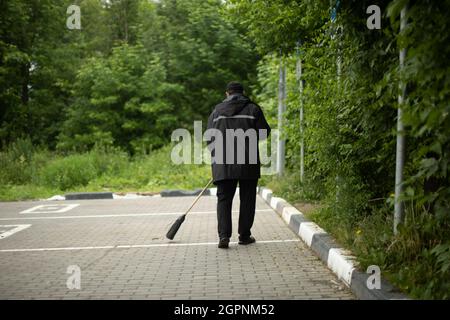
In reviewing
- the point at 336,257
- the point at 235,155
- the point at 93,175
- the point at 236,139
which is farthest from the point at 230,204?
the point at 93,175

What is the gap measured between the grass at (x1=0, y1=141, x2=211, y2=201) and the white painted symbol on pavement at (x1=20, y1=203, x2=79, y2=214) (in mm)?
1760

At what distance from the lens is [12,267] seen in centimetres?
555

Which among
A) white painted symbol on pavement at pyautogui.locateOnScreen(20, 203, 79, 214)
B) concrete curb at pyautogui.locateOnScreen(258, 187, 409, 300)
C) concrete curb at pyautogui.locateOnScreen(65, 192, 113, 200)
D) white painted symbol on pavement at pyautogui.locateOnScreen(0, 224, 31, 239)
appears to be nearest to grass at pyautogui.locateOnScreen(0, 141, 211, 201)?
concrete curb at pyautogui.locateOnScreen(65, 192, 113, 200)

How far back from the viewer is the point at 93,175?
1482 centimetres

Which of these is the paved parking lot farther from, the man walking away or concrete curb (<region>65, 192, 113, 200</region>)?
concrete curb (<region>65, 192, 113, 200</region>)

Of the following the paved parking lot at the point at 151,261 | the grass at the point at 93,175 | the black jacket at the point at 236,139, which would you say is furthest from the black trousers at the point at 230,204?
the grass at the point at 93,175

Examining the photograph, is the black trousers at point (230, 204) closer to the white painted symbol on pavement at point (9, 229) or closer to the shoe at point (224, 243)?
the shoe at point (224, 243)

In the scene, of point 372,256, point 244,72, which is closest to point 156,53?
point 244,72

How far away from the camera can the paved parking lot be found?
14.6 feet

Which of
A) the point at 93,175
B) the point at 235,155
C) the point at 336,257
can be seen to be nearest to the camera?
the point at 336,257

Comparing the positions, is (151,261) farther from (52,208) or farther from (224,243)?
(52,208)

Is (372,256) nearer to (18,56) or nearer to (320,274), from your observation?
(320,274)

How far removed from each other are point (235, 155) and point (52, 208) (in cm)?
628
